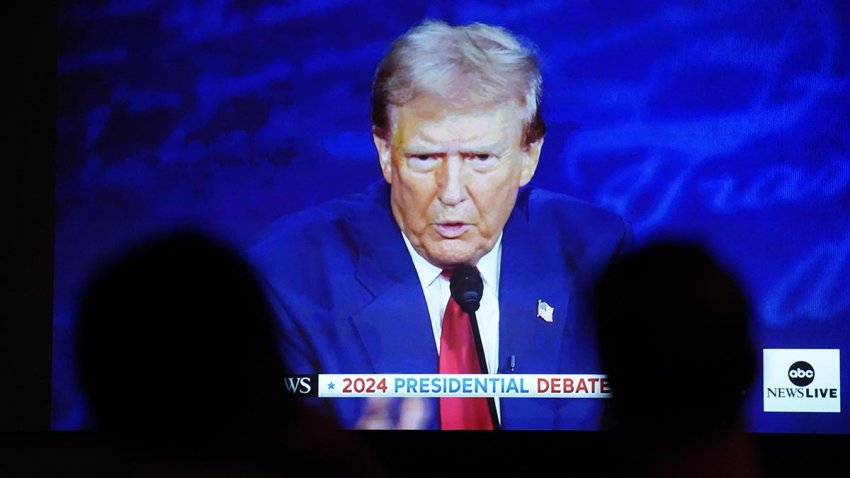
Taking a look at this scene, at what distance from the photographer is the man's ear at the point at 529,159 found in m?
2.75

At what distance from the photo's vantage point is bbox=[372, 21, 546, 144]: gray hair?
2.75 meters

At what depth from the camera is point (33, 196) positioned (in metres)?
2.89

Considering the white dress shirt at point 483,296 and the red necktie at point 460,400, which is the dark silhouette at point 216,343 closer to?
the red necktie at point 460,400

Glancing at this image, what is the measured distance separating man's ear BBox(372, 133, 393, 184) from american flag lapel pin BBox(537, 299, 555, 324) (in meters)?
0.54

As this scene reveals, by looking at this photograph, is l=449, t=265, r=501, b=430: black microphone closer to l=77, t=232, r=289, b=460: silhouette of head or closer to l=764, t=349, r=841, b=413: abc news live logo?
l=77, t=232, r=289, b=460: silhouette of head

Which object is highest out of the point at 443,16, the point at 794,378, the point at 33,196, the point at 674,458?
the point at 443,16

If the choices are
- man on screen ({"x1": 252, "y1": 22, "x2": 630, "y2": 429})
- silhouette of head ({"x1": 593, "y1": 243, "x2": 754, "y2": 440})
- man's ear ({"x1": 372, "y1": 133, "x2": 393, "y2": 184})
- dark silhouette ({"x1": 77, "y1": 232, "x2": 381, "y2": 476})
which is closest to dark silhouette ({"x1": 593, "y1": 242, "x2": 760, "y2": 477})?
silhouette of head ({"x1": 593, "y1": 243, "x2": 754, "y2": 440})

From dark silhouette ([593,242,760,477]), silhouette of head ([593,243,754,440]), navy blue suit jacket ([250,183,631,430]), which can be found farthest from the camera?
navy blue suit jacket ([250,183,631,430])

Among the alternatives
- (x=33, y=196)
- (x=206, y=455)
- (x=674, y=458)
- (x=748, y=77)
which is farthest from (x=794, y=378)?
(x=33, y=196)

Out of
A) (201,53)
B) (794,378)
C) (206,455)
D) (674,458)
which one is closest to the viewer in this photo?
(674,458)

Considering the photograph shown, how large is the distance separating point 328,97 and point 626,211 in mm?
898

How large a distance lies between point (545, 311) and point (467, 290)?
225 mm

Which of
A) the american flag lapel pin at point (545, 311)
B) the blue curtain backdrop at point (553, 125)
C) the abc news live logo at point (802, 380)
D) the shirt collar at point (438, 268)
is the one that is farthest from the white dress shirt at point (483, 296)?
the abc news live logo at point (802, 380)

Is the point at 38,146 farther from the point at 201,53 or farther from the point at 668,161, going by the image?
the point at 668,161
